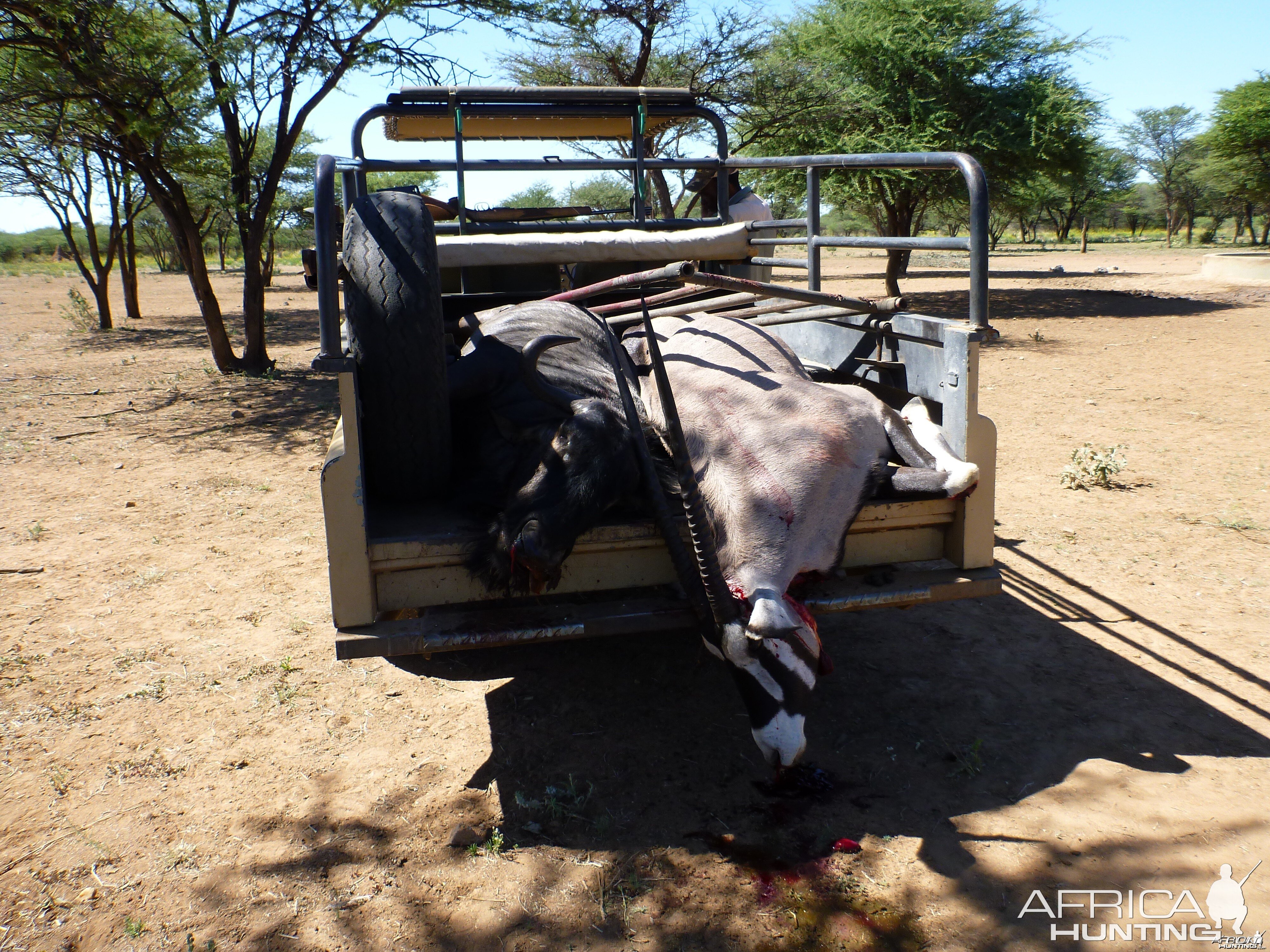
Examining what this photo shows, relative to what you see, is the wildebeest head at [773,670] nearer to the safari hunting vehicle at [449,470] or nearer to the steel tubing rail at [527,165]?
the safari hunting vehicle at [449,470]

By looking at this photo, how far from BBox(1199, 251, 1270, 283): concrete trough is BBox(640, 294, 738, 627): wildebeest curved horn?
2266 centimetres

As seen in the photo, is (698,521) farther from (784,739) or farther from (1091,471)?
(1091,471)

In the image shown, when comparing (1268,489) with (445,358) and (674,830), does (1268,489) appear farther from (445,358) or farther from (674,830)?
(445,358)

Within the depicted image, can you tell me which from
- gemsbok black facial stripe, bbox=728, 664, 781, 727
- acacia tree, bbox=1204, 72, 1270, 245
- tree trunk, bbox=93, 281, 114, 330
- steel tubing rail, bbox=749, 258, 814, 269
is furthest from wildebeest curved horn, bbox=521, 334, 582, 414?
acacia tree, bbox=1204, 72, 1270, 245

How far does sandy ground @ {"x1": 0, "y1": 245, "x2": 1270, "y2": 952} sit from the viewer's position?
2219 mm

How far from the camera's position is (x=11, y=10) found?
802 cm

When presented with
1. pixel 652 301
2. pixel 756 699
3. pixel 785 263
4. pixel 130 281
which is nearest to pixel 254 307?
pixel 785 263

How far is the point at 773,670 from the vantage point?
7.88 ft

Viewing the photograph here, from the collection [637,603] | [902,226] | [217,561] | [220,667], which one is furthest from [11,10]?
[902,226]

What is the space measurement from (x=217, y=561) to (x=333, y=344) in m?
2.81

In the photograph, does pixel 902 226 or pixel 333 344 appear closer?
pixel 333 344

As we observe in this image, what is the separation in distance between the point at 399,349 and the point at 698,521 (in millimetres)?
991

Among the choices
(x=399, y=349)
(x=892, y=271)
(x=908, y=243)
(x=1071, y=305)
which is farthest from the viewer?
(x=1071, y=305)

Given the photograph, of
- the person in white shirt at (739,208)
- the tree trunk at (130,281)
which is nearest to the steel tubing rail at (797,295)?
the person in white shirt at (739,208)
